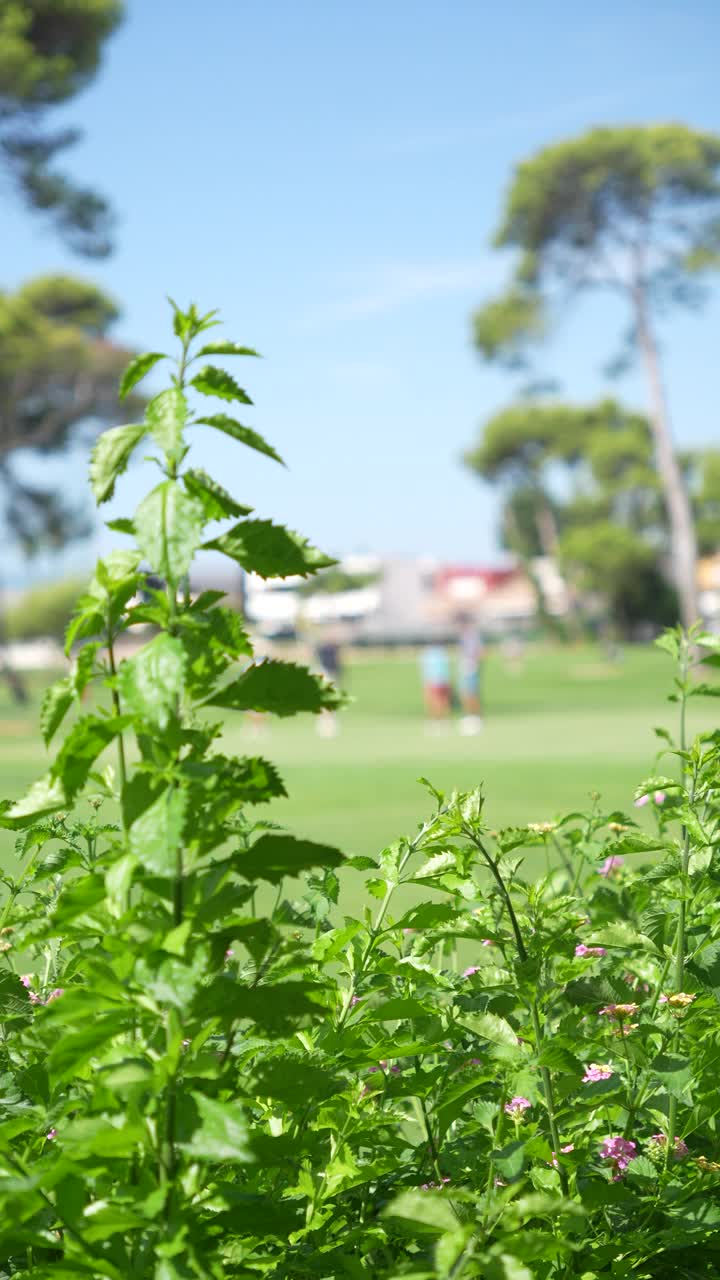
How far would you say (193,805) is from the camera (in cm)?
133

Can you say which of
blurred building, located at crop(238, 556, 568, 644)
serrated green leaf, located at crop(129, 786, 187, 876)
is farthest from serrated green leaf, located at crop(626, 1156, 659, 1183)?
blurred building, located at crop(238, 556, 568, 644)

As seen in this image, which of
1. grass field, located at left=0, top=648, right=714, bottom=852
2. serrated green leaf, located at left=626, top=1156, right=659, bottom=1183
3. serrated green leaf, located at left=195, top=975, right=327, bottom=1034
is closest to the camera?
serrated green leaf, located at left=195, top=975, right=327, bottom=1034

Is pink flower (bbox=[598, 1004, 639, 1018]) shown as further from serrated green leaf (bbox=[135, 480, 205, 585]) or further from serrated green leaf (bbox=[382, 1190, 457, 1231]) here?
serrated green leaf (bbox=[135, 480, 205, 585])

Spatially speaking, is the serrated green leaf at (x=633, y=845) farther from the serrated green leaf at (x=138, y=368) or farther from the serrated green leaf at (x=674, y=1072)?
the serrated green leaf at (x=138, y=368)

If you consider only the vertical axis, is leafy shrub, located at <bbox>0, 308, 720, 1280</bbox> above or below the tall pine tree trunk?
below

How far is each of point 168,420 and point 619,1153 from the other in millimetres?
1163

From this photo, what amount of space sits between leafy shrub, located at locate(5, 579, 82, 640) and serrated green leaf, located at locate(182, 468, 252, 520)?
187 feet

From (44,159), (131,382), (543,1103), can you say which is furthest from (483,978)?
(44,159)

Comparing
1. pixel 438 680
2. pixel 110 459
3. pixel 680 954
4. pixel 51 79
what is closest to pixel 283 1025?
pixel 110 459

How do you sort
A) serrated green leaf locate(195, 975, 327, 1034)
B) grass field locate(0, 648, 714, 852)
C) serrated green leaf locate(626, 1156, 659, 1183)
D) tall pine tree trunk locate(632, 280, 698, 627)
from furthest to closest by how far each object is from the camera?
1. tall pine tree trunk locate(632, 280, 698, 627)
2. grass field locate(0, 648, 714, 852)
3. serrated green leaf locate(626, 1156, 659, 1183)
4. serrated green leaf locate(195, 975, 327, 1034)

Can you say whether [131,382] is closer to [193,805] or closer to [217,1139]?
[193,805]

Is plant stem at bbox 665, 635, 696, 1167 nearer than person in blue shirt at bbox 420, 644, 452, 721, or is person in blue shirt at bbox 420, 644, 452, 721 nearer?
plant stem at bbox 665, 635, 696, 1167

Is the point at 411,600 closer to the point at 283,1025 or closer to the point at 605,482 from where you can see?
the point at 605,482

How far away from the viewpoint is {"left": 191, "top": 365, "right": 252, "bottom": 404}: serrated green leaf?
4.57ft
